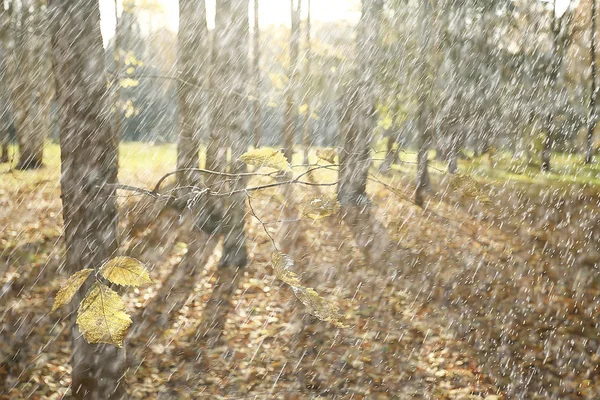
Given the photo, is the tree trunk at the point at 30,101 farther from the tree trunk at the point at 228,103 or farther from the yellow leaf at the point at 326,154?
the yellow leaf at the point at 326,154

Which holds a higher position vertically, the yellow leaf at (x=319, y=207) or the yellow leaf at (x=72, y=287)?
the yellow leaf at (x=319, y=207)

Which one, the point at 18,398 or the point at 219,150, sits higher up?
the point at 219,150

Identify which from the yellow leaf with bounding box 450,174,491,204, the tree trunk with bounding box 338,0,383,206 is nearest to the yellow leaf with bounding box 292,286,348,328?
the yellow leaf with bounding box 450,174,491,204

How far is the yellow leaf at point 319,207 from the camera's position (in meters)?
2.19

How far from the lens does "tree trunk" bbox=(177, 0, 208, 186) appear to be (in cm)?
990

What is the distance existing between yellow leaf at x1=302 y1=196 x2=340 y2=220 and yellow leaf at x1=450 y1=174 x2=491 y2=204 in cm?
57

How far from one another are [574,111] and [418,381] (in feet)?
66.3

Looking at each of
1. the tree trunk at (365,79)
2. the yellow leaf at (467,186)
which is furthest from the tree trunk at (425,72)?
the yellow leaf at (467,186)

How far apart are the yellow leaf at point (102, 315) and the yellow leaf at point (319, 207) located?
834mm

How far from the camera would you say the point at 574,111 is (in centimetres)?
2289

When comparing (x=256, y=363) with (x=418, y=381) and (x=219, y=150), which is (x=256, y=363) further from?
(x=219, y=150)

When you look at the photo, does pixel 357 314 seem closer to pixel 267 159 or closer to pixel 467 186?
pixel 467 186

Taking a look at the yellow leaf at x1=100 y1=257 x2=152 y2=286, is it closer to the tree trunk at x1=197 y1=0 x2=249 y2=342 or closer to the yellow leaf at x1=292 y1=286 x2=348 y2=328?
the yellow leaf at x1=292 y1=286 x2=348 y2=328

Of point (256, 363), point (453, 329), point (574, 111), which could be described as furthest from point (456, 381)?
point (574, 111)
